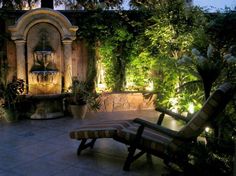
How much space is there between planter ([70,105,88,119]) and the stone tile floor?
805mm

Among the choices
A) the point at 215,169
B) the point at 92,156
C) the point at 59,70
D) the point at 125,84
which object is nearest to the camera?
the point at 215,169

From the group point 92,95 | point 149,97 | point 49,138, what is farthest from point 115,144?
point 149,97

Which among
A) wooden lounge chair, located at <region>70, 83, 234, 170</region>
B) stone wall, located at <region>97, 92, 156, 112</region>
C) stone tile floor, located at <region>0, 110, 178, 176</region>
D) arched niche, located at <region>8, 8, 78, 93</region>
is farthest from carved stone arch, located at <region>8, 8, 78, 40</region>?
wooden lounge chair, located at <region>70, 83, 234, 170</region>

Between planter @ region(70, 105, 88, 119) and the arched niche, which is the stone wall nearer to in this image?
planter @ region(70, 105, 88, 119)

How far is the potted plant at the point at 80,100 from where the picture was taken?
7.36m

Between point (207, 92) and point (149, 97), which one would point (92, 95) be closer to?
point (149, 97)

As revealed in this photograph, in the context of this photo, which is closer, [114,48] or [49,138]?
[49,138]

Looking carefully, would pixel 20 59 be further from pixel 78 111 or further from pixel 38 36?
pixel 78 111

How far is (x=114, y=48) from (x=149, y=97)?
4.96ft

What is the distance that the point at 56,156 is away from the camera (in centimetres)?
478

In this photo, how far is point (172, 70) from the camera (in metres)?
7.47

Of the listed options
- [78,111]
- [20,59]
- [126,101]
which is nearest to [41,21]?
[20,59]

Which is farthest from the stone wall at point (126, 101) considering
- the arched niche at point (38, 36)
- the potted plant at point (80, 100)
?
the arched niche at point (38, 36)

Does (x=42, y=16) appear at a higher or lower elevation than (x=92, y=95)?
higher
